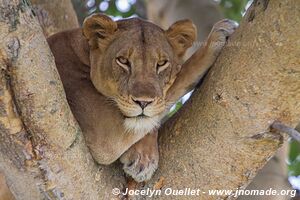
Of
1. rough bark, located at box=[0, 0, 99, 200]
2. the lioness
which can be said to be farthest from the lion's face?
rough bark, located at box=[0, 0, 99, 200]

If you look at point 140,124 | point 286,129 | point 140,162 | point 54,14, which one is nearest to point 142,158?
point 140,162

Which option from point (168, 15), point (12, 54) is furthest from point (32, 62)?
point (168, 15)

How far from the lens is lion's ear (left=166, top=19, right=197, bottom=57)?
295cm

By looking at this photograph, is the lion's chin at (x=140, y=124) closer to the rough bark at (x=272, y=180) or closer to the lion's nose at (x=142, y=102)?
the lion's nose at (x=142, y=102)

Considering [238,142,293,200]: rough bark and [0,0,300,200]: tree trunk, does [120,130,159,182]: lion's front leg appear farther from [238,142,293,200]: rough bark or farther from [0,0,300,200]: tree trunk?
[238,142,293,200]: rough bark

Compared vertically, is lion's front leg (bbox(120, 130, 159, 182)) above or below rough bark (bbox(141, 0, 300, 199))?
below

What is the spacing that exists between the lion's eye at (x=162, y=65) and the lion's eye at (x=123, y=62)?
0.12 metres

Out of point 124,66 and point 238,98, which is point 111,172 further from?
point 238,98

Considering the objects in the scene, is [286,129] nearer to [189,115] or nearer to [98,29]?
[189,115]

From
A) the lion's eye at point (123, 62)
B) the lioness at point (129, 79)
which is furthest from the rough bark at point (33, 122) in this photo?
the lion's eye at point (123, 62)

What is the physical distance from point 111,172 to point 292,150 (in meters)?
1.66

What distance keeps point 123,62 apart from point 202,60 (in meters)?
0.32

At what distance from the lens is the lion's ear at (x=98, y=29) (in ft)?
9.37

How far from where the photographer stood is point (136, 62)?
2740 millimetres
